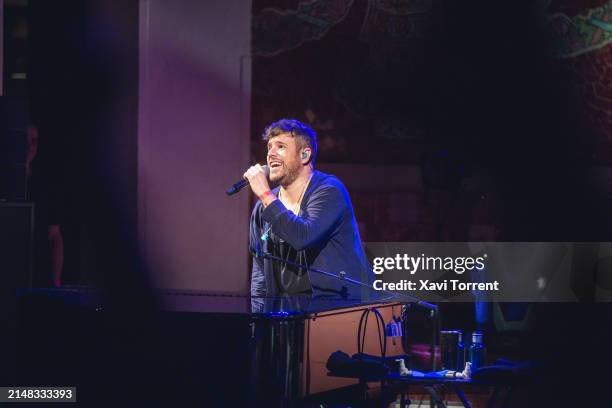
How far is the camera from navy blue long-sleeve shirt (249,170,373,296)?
11.5 feet

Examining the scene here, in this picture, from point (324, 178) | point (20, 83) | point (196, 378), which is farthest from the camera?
point (20, 83)

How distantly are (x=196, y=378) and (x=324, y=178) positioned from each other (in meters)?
1.19

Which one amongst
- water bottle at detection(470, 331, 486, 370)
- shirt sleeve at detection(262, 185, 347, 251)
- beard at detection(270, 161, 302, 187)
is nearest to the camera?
water bottle at detection(470, 331, 486, 370)

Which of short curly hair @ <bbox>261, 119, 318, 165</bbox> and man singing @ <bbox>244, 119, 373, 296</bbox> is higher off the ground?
short curly hair @ <bbox>261, 119, 318, 165</bbox>

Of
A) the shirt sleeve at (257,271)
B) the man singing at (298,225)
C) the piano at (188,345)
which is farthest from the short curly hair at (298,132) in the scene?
the piano at (188,345)

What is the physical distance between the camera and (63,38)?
249 inches

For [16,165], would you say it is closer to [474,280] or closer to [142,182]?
[142,182]

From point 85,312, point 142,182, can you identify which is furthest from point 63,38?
point 85,312

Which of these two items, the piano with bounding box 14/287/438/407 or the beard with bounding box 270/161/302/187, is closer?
the piano with bounding box 14/287/438/407

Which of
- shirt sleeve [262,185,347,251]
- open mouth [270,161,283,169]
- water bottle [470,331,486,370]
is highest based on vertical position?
open mouth [270,161,283,169]

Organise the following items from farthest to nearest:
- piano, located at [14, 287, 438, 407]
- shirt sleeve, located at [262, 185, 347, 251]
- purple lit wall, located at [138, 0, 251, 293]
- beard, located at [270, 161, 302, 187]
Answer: purple lit wall, located at [138, 0, 251, 293], beard, located at [270, 161, 302, 187], shirt sleeve, located at [262, 185, 347, 251], piano, located at [14, 287, 438, 407]

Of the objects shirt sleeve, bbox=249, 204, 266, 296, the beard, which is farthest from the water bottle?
the beard

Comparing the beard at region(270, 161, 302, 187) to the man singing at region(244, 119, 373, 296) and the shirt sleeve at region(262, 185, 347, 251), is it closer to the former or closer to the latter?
the man singing at region(244, 119, 373, 296)

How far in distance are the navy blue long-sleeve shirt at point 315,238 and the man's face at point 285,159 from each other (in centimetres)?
9
